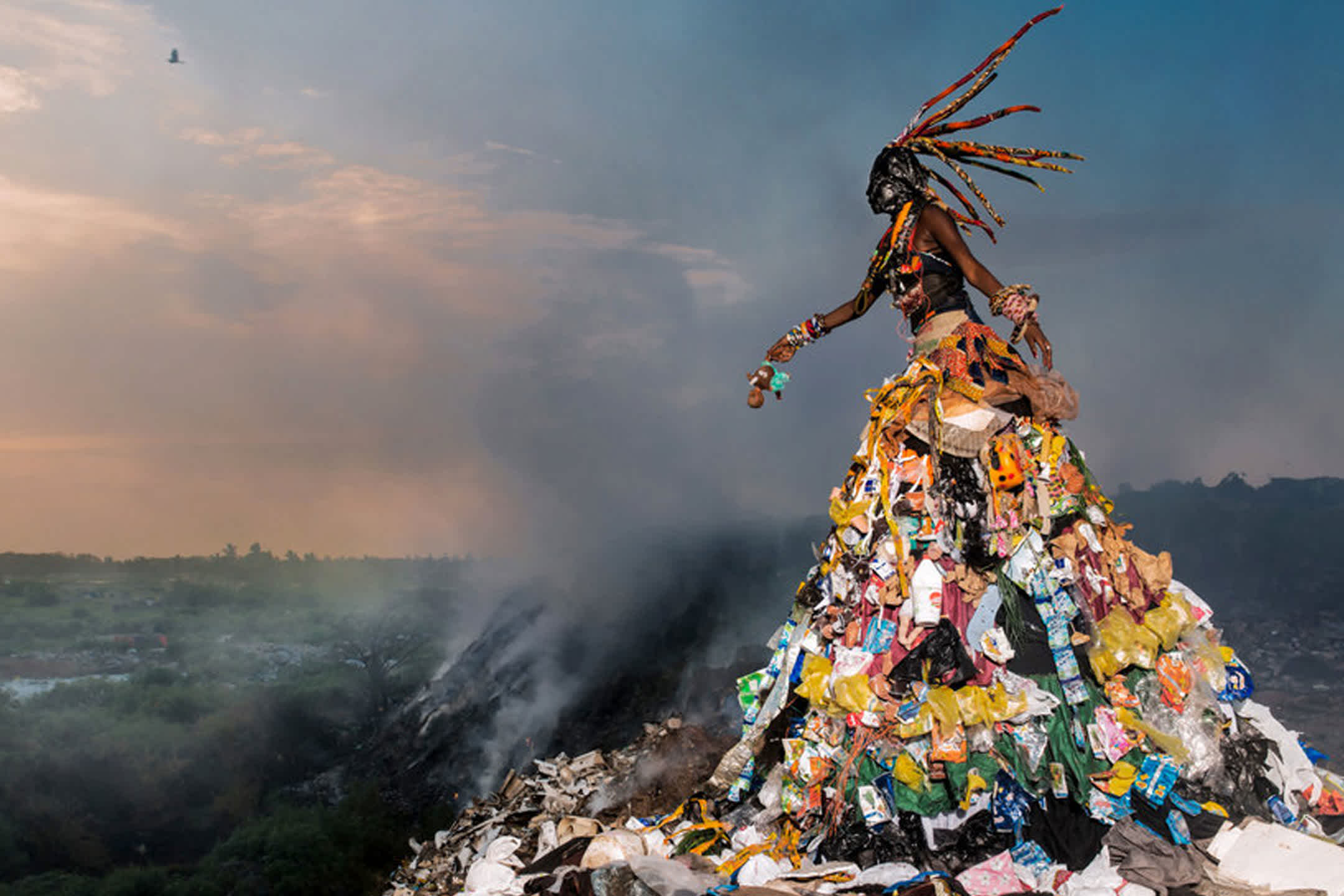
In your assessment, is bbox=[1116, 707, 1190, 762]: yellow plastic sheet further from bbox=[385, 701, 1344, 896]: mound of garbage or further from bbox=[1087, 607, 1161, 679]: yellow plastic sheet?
bbox=[1087, 607, 1161, 679]: yellow plastic sheet

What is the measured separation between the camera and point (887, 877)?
4.89 metres

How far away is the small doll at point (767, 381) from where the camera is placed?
645cm

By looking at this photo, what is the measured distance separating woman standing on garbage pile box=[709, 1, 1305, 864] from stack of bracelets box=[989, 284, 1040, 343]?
0.01 metres

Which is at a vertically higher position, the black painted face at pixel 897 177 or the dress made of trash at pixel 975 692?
the black painted face at pixel 897 177

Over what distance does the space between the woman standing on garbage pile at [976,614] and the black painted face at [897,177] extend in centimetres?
1

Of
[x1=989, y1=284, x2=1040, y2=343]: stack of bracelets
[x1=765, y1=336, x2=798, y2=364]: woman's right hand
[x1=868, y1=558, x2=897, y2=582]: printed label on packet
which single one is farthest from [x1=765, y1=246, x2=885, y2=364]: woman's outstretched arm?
[x1=868, y1=558, x2=897, y2=582]: printed label on packet

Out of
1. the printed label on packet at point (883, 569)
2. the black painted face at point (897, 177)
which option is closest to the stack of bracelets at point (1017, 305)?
the black painted face at point (897, 177)

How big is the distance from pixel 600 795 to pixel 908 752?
4874 mm

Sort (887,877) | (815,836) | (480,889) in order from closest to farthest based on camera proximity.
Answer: (887,877) < (815,836) < (480,889)

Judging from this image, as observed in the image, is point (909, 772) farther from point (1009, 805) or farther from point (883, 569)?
point (883, 569)

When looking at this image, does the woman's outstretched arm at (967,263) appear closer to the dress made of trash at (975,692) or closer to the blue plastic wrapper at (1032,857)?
the dress made of trash at (975,692)

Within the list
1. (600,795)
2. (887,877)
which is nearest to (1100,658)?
(887,877)

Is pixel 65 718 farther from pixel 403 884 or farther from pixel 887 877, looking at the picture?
pixel 887 877

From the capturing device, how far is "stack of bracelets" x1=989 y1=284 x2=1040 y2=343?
197 inches
